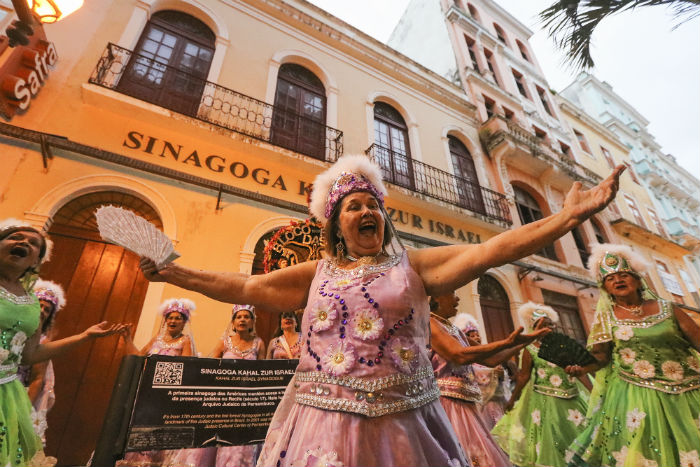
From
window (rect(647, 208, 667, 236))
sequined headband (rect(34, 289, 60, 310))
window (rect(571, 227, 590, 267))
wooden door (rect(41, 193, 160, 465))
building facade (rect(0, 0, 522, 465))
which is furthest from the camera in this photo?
window (rect(647, 208, 667, 236))

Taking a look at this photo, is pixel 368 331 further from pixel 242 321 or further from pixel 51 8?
pixel 51 8

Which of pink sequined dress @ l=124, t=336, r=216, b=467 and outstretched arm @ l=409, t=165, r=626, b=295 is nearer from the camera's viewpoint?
outstretched arm @ l=409, t=165, r=626, b=295

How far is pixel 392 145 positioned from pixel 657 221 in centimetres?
1802

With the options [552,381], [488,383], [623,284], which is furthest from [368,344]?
[488,383]

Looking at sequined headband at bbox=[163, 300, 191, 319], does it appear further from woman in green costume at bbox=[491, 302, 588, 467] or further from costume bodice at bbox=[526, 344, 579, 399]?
costume bodice at bbox=[526, 344, 579, 399]

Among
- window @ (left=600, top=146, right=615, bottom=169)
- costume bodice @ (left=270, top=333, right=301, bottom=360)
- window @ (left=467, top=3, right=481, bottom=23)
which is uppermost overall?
window @ (left=467, top=3, right=481, bottom=23)

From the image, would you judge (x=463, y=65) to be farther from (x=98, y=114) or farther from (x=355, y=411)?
(x=355, y=411)

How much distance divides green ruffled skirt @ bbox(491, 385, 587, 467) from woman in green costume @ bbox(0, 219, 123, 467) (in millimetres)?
4644

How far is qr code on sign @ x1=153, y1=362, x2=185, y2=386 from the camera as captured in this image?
186 cm

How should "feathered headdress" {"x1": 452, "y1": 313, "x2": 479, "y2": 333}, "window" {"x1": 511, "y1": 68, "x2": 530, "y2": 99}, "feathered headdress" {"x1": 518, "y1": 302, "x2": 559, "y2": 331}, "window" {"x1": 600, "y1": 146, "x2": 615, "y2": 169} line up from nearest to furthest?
"feathered headdress" {"x1": 452, "y1": 313, "x2": 479, "y2": 333} → "feathered headdress" {"x1": 518, "y1": 302, "x2": 559, "y2": 331} → "window" {"x1": 511, "y1": 68, "x2": 530, "y2": 99} → "window" {"x1": 600, "y1": 146, "x2": 615, "y2": 169}

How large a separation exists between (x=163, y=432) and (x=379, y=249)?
1.55 meters

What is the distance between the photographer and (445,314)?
3.25 metres

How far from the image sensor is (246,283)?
1.60m

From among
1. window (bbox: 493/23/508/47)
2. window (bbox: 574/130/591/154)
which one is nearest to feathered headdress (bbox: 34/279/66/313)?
window (bbox: 493/23/508/47)
